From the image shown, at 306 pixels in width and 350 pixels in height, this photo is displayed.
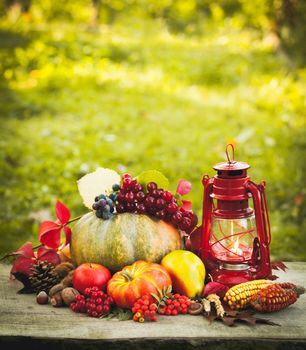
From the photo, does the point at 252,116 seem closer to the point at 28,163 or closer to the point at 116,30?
the point at 28,163

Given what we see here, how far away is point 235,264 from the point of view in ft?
8.95

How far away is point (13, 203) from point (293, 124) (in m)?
3.50

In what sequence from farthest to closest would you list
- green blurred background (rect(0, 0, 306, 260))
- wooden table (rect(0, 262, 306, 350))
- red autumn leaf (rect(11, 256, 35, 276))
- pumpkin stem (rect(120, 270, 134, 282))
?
green blurred background (rect(0, 0, 306, 260)) → red autumn leaf (rect(11, 256, 35, 276)) → pumpkin stem (rect(120, 270, 134, 282)) → wooden table (rect(0, 262, 306, 350))

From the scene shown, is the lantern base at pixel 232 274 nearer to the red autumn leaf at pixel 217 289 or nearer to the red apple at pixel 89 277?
the red autumn leaf at pixel 217 289

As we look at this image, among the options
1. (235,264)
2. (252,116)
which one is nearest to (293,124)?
(252,116)

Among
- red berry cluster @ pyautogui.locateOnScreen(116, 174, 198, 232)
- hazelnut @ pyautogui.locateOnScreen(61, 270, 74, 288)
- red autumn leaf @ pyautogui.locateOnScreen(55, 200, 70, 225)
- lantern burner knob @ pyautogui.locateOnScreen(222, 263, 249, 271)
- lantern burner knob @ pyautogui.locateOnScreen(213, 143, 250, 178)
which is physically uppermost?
lantern burner knob @ pyautogui.locateOnScreen(213, 143, 250, 178)

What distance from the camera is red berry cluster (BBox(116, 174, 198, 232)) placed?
9.09 feet

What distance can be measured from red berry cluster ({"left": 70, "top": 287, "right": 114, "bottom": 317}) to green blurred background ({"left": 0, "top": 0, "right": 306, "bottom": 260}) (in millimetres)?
2206

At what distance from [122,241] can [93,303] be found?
32 cm

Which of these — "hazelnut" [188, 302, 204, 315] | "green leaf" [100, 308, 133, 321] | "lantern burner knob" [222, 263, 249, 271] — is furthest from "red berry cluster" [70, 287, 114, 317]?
"lantern burner knob" [222, 263, 249, 271]

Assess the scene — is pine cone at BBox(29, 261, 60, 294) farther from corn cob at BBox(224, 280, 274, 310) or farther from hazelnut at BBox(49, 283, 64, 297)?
corn cob at BBox(224, 280, 274, 310)

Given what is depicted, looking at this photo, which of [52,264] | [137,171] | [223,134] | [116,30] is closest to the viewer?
[52,264]

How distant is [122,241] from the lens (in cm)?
271

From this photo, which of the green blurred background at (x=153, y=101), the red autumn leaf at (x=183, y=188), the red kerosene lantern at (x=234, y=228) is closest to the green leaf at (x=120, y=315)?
the red kerosene lantern at (x=234, y=228)
